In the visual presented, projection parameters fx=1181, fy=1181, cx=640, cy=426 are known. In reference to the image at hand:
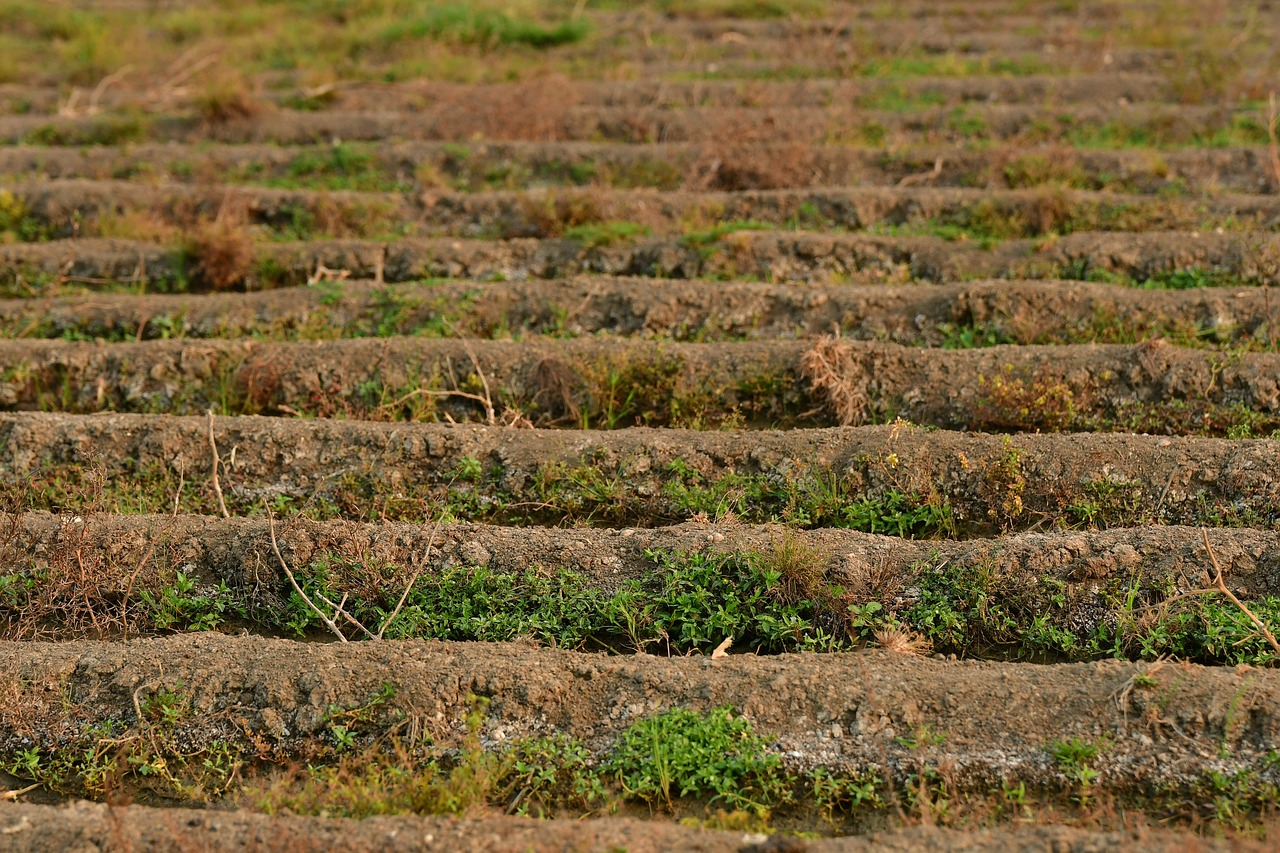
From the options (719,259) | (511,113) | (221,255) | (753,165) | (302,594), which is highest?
(511,113)

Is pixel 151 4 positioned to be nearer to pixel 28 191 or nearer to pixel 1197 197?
pixel 28 191

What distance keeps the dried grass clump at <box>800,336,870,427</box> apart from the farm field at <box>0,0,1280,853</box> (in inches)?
1.0

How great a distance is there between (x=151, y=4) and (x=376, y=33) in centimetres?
→ 436

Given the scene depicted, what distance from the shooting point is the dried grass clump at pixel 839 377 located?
22.1 ft

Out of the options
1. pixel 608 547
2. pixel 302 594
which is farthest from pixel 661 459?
pixel 302 594

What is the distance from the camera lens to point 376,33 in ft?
47.2

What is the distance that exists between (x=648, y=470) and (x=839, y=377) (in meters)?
1.36

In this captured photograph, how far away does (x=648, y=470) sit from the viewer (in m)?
6.20

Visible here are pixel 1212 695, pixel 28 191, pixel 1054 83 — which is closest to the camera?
pixel 1212 695

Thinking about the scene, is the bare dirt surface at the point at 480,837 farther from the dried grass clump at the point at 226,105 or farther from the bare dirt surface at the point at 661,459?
the dried grass clump at the point at 226,105

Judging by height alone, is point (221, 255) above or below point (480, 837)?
above

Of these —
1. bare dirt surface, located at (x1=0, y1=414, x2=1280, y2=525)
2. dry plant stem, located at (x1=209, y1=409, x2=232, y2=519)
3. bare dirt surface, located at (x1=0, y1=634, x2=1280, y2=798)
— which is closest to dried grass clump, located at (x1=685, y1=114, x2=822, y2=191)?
bare dirt surface, located at (x1=0, y1=414, x2=1280, y2=525)

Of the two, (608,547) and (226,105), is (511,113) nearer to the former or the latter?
(226,105)

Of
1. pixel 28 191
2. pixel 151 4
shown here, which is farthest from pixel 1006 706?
pixel 151 4
